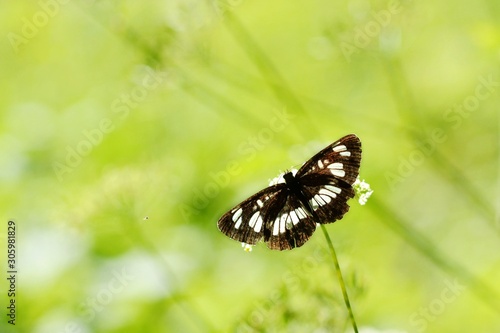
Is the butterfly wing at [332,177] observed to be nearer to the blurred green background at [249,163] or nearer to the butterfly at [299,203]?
the butterfly at [299,203]

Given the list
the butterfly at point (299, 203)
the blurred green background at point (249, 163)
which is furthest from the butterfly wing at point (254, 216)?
the blurred green background at point (249, 163)

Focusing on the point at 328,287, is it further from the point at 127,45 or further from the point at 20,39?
the point at 20,39

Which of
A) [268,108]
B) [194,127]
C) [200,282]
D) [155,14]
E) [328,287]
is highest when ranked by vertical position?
[155,14]

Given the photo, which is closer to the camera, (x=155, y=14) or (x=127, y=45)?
(x=155, y=14)

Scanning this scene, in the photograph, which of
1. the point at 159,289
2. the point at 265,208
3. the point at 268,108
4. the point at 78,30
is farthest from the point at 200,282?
the point at 78,30

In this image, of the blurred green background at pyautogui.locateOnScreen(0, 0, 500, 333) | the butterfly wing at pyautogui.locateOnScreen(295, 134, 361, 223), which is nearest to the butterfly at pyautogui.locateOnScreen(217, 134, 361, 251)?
the butterfly wing at pyautogui.locateOnScreen(295, 134, 361, 223)

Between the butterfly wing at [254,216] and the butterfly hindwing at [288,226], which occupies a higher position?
the butterfly wing at [254,216]
